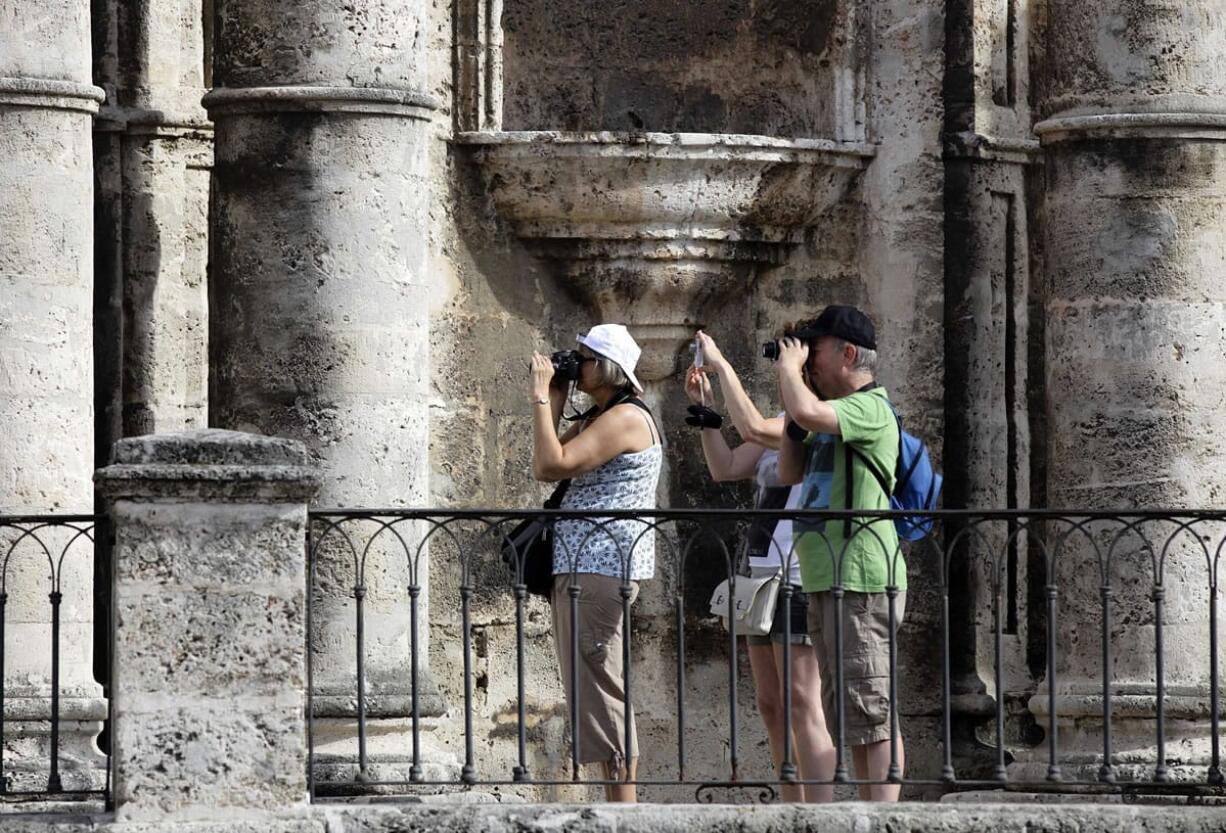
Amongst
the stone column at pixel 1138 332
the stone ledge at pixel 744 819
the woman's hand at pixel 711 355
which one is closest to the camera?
the stone ledge at pixel 744 819

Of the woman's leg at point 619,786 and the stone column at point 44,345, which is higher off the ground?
the stone column at point 44,345

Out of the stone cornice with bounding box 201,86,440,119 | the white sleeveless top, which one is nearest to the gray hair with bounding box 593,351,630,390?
the white sleeveless top

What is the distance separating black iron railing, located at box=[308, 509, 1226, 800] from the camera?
460 inches

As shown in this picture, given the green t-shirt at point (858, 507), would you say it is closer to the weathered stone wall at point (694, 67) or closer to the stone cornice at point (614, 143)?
the stone cornice at point (614, 143)

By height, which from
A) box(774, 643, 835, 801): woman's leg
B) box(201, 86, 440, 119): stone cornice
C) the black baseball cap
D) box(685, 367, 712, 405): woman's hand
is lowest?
box(774, 643, 835, 801): woman's leg

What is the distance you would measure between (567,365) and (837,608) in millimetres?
1527

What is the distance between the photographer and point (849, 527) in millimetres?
11664

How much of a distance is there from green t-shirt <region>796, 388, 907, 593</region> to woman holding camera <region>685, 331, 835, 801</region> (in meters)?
0.13

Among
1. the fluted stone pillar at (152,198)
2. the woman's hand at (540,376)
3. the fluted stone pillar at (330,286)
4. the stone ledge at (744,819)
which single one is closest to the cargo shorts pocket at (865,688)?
the stone ledge at (744,819)

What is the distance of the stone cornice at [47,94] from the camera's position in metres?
13.2

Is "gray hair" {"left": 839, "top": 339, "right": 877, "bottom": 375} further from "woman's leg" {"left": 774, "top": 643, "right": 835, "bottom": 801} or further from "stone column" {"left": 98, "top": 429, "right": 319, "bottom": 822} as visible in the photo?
"stone column" {"left": 98, "top": 429, "right": 319, "bottom": 822}

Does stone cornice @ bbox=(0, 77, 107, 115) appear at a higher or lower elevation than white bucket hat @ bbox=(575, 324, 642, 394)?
higher

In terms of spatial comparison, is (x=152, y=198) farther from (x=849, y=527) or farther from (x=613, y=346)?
(x=849, y=527)

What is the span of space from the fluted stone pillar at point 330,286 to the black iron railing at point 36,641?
2.64 ft
